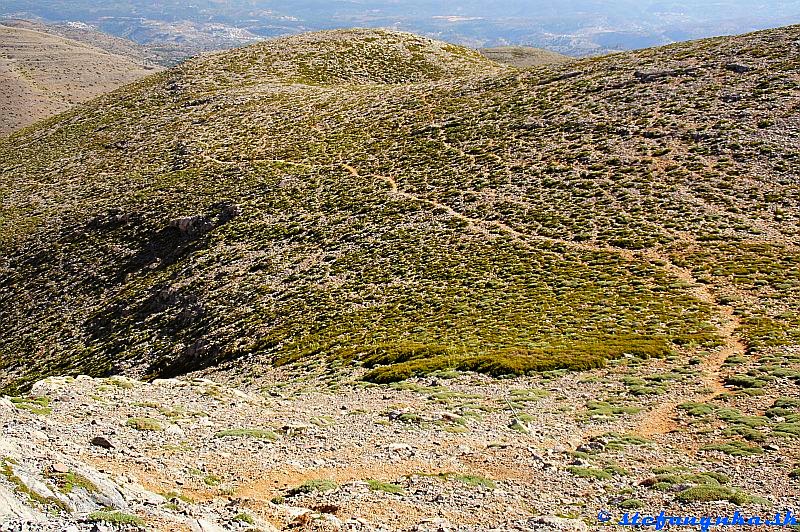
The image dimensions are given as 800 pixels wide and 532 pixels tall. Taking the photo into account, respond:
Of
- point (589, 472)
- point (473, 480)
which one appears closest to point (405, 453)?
point (473, 480)

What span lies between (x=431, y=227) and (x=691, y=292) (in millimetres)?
17812

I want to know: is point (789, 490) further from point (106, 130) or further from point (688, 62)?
point (106, 130)

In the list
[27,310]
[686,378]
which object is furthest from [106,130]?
[686,378]

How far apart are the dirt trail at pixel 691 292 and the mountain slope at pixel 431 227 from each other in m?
0.21

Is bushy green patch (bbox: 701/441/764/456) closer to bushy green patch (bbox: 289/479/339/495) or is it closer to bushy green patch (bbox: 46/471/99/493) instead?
bushy green patch (bbox: 289/479/339/495)

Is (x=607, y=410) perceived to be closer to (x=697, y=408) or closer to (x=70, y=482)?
(x=697, y=408)

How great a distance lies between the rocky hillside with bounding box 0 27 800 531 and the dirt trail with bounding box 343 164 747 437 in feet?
0.54

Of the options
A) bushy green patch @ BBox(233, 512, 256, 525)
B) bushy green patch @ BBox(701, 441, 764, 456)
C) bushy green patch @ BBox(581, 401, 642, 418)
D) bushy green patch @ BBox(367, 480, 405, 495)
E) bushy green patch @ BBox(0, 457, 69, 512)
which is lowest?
bushy green patch @ BBox(581, 401, 642, 418)

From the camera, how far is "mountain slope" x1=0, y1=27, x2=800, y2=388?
97.3 feet

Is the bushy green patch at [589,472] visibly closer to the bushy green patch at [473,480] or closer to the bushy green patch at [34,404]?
the bushy green patch at [473,480]

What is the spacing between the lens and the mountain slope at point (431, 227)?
1168 inches

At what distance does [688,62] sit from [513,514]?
57287 millimetres

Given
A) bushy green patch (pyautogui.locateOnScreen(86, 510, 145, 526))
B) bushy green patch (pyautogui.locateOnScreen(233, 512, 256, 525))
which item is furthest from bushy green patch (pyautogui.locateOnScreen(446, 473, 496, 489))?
bushy green patch (pyautogui.locateOnScreen(86, 510, 145, 526))

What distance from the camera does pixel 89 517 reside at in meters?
11.7
